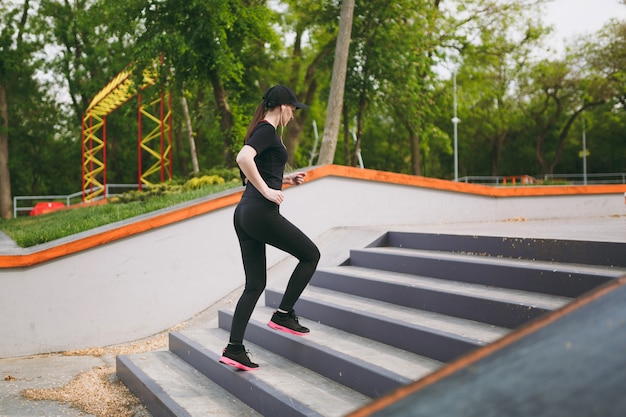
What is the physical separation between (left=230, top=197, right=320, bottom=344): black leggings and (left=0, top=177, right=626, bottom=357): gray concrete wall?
315 centimetres

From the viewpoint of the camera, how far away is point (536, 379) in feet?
3.56

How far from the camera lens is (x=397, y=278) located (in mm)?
5699

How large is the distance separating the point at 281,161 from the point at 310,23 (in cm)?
1594

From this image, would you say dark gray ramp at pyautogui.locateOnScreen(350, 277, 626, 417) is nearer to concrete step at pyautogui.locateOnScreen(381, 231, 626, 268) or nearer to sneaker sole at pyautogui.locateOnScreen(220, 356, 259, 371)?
sneaker sole at pyautogui.locateOnScreen(220, 356, 259, 371)

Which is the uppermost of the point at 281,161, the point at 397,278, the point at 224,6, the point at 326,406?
the point at 224,6

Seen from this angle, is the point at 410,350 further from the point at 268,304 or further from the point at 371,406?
the point at 371,406

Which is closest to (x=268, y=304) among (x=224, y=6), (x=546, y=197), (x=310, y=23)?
(x=546, y=197)

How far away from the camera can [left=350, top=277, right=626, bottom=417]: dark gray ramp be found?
40.3 inches

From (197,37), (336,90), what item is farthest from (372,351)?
(197,37)

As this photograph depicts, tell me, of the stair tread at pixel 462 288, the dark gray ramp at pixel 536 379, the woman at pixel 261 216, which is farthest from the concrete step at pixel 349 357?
the dark gray ramp at pixel 536 379

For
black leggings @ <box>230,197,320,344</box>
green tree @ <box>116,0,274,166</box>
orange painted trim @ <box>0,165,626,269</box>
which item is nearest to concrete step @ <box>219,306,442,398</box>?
black leggings @ <box>230,197,320,344</box>

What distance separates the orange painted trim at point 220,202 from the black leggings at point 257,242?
10.3 ft

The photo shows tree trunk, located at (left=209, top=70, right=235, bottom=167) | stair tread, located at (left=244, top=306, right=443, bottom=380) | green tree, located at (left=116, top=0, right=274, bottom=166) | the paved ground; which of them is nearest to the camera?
stair tread, located at (left=244, top=306, right=443, bottom=380)

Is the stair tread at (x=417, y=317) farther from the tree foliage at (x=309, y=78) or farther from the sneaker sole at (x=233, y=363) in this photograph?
the tree foliage at (x=309, y=78)
